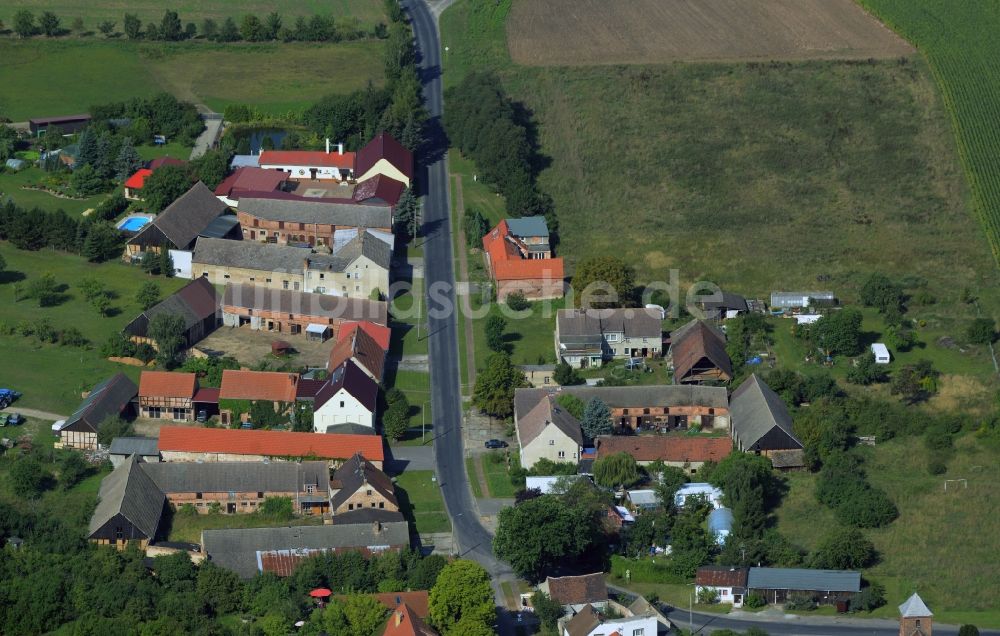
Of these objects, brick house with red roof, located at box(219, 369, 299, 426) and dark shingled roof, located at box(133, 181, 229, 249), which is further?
dark shingled roof, located at box(133, 181, 229, 249)

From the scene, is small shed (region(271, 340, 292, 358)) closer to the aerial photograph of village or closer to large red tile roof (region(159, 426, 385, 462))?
the aerial photograph of village

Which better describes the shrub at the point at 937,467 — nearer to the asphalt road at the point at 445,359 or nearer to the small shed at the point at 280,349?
the asphalt road at the point at 445,359

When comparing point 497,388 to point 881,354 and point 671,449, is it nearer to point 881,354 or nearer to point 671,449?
point 671,449

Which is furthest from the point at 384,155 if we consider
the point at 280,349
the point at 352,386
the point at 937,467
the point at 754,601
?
the point at 754,601

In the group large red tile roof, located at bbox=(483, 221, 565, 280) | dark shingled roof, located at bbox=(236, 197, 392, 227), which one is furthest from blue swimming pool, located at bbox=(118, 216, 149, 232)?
large red tile roof, located at bbox=(483, 221, 565, 280)

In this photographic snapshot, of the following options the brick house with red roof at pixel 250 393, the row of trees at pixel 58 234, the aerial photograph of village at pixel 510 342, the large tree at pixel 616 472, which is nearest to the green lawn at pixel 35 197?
the aerial photograph of village at pixel 510 342

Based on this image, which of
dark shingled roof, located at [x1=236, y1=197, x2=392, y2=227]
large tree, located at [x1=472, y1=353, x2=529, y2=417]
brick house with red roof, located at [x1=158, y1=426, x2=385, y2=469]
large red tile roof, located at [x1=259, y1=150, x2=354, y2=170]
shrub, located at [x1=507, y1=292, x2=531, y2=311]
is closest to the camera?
brick house with red roof, located at [x1=158, y1=426, x2=385, y2=469]

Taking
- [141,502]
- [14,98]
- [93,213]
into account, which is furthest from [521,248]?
[14,98]
